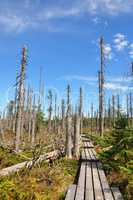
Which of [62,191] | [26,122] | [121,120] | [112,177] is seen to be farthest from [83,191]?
[26,122]

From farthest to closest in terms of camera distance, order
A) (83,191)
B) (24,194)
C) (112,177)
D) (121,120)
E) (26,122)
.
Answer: (26,122) → (121,120) → (112,177) → (83,191) → (24,194)

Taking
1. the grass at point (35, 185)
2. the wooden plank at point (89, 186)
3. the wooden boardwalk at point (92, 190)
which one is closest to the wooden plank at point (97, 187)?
the wooden boardwalk at point (92, 190)

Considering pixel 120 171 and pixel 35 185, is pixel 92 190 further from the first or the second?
pixel 120 171

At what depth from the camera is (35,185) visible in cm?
931

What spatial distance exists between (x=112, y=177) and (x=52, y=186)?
9.89ft

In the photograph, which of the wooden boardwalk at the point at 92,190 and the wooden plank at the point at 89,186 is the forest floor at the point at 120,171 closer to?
the wooden boardwalk at the point at 92,190

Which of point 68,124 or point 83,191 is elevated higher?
point 68,124

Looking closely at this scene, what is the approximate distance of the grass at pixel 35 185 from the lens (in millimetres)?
7914

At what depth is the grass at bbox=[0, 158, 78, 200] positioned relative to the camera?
26.0 feet

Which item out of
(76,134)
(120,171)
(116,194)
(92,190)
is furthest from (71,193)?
(76,134)

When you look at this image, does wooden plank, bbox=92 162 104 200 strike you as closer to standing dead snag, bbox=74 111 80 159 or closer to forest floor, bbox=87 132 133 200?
forest floor, bbox=87 132 133 200

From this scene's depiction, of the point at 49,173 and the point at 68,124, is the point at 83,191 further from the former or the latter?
the point at 68,124

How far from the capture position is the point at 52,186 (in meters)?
10.1

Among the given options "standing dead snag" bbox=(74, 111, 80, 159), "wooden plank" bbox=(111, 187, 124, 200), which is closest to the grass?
"wooden plank" bbox=(111, 187, 124, 200)
